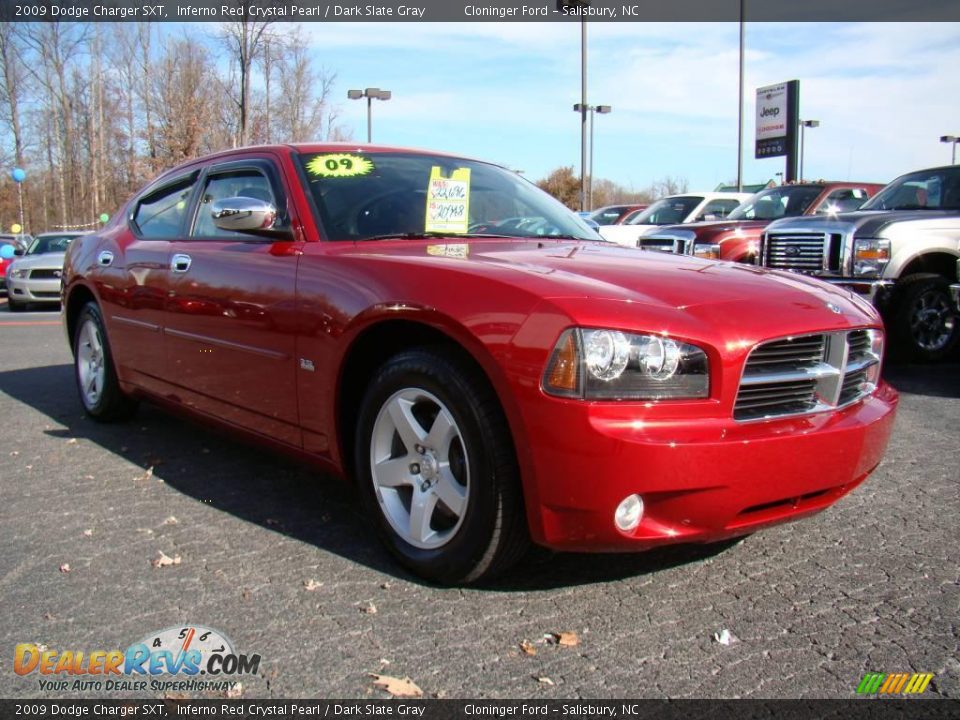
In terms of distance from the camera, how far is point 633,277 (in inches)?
115

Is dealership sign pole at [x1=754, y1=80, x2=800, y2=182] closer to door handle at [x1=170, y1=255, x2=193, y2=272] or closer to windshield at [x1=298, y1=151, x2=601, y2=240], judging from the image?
windshield at [x1=298, y1=151, x2=601, y2=240]

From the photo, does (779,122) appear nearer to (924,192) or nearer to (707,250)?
(707,250)

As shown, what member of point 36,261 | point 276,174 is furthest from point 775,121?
point 276,174

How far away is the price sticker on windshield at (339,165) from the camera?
12.4 feet

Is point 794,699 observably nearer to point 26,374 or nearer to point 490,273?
point 490,273

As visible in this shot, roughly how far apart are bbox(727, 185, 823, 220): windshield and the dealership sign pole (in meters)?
10.9

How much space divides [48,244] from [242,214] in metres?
16.0

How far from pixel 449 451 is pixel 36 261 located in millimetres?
15377

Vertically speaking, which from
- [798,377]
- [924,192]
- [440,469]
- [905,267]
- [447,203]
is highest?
[924,192]

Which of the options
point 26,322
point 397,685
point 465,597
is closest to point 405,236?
point 465,597

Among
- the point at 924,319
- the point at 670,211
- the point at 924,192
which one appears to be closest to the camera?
the point at 924,319

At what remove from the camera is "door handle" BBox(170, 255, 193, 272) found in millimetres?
4139

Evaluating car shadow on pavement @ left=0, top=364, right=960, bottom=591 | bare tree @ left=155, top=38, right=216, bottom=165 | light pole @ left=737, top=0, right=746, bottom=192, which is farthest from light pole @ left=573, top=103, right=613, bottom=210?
car shadow on pavement @ left=0, top=364, right=960, bottom=591

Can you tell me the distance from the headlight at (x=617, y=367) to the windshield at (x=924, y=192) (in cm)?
709
